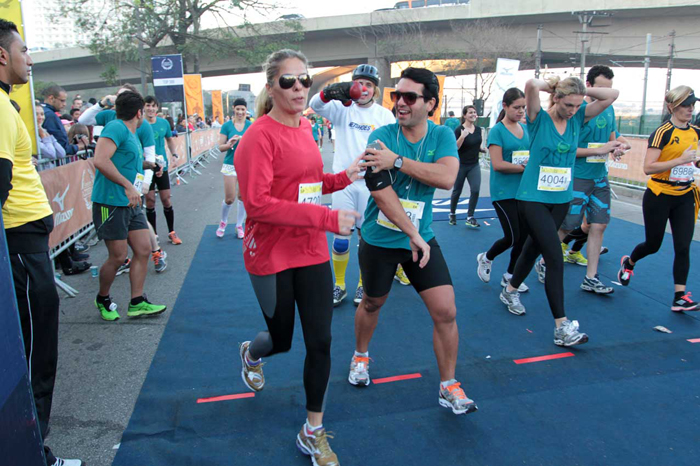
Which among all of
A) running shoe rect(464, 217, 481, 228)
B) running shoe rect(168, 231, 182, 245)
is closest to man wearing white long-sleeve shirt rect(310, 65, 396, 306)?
running shoe rect(168, 231, 182, 245)

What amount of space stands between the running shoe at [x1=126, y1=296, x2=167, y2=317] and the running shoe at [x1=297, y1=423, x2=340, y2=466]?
95.7 inches

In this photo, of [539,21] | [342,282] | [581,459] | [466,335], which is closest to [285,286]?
[581,459]

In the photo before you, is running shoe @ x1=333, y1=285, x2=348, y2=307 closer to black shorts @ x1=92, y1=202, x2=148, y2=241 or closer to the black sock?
black shorts @ x1=92, y1=202, x2=148, y2=241

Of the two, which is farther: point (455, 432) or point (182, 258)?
point (182, 258)

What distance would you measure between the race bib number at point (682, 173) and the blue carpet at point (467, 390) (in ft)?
3.88

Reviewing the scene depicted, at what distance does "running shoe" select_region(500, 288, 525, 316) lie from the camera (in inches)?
173

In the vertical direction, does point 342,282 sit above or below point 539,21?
below

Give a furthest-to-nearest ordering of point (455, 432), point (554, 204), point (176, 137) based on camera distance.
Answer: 1. point (176, 137)
2. point (554, 204)
3. point (455, 432)

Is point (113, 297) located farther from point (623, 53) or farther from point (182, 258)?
point (623, 53)

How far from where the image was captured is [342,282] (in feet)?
15.7

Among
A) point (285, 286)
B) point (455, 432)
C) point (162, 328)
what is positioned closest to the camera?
point (285, 286)

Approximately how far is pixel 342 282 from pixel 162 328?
166 centimetres

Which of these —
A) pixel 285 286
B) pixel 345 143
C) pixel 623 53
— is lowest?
pixel 285 286

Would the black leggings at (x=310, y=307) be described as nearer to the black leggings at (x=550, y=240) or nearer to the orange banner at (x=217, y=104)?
the black leggings at (x=550, y=240)
